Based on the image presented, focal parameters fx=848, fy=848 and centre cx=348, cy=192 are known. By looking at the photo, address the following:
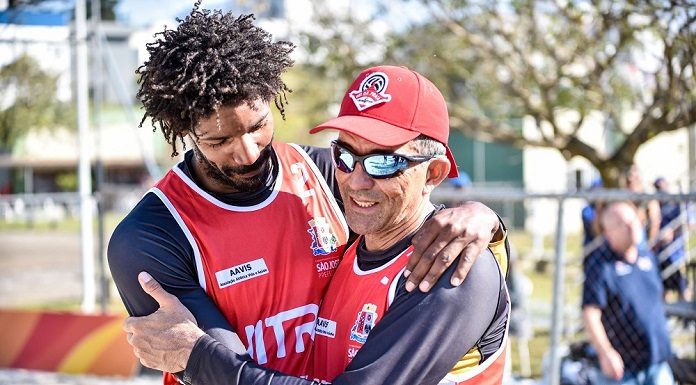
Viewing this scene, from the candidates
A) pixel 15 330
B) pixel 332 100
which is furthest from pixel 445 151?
pixel 332 100

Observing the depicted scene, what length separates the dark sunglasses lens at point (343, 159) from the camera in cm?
244

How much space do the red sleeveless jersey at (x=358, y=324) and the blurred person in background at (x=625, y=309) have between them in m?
3.10

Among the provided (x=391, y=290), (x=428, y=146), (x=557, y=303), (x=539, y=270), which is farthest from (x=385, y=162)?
(x=539, y=270)

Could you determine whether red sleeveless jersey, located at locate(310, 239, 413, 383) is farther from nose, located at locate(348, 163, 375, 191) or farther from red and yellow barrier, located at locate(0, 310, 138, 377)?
red and yellow barrier, located at locate(0, 310, 138, 377)

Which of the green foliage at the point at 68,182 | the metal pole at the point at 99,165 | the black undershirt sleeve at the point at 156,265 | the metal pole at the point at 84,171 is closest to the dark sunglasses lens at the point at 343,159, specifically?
the black undershirt sleeve at the point at 156,265

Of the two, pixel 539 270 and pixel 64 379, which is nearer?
pixel 64 379

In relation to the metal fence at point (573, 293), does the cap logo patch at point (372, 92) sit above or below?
above

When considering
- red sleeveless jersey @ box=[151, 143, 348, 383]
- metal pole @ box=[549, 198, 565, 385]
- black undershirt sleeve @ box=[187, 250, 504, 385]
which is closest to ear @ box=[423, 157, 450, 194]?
black undershirt sleeve @ box=[187, 250, 504, 385]

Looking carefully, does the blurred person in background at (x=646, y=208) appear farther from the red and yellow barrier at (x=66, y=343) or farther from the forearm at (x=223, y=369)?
the forearm at (x=223, y=369)

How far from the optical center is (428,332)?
2.13 meters

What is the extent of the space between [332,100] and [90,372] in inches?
205

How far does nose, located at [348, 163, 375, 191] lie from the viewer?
239 centimetres

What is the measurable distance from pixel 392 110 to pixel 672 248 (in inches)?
258

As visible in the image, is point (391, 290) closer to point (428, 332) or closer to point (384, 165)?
point (428, 332)
